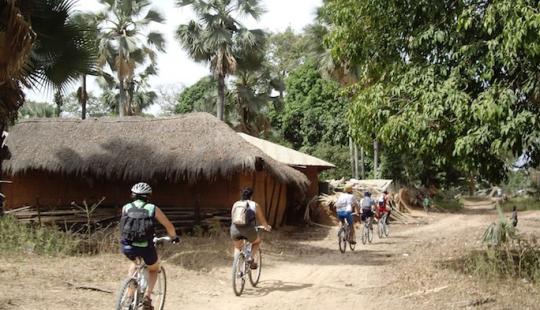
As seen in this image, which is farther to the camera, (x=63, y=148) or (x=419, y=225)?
(x=419, y=225)

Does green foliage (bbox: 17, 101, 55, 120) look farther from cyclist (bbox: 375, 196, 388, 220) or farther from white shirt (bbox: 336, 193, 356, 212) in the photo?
white shirt (bbox: 336, 193, 356, 212)

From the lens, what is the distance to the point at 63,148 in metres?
16.4

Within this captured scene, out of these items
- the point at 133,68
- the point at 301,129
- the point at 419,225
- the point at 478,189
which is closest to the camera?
the point at 419,225

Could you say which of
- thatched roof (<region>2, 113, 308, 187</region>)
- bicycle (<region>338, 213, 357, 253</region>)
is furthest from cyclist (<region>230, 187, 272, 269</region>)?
thatched roof (<region>2, 113, 308, 187</region>)

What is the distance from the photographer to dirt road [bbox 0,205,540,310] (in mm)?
8016

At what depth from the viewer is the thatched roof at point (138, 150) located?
49.9ft

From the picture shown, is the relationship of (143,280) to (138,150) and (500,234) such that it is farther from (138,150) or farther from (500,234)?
(138,150)

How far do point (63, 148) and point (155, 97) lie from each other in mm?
17498

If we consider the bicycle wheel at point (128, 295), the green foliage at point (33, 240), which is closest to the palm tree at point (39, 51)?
the green foliage at point (33, 240)

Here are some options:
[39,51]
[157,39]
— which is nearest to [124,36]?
[157,39]

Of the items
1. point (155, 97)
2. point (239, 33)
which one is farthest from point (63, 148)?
point (155, 97)

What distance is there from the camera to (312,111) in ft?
119

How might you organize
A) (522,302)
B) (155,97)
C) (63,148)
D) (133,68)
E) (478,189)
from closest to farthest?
(522,302) → (63,148) → (133,68) → (155,97) → (478,189)

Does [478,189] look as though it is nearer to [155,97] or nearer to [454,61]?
[155,97]
